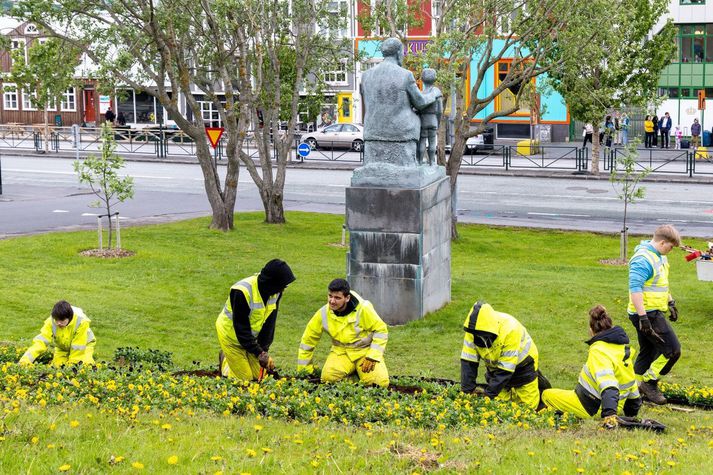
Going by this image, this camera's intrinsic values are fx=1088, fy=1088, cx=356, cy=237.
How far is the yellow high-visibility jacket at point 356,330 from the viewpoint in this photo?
10508 millimetres

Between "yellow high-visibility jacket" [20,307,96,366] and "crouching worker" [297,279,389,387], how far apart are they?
94.6 inches

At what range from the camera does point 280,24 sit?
87.3 ft

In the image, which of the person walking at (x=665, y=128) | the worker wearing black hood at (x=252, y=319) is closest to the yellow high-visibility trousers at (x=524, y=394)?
the worker wearing black hood at (x=252, y=319)

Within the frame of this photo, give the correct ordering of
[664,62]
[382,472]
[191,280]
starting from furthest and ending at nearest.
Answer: [664,62] < [191,280] < [382,472]

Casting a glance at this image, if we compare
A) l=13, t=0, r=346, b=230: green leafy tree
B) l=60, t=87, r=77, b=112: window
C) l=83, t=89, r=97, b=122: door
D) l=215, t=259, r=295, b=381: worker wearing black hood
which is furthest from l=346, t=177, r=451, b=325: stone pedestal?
l=60, t=87, r=77, b=112: window

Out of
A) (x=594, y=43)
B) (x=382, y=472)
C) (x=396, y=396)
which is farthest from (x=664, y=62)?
(x=382, y=472)

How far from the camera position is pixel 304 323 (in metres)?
15.9

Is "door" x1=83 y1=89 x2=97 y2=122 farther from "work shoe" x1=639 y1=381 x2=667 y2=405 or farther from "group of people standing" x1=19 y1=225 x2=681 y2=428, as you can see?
"work shoe" x1=639 y1=381 x2=667 y2=405

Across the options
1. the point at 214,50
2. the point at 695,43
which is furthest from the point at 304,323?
the point at 695,43

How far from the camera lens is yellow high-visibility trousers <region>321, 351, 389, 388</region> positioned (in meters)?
10.6

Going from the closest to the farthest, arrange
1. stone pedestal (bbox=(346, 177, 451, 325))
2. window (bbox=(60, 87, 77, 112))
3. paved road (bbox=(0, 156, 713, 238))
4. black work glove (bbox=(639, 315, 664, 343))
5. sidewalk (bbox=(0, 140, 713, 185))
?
black work glove (bbox=(639, 315, 664, 343))
stone pedestal (bbox=(346, 177, 451, 325))
paved road (bbox=(0, 156, 713, 238))
sidewalk (bbox=(0, 140, 713, 185))
window (bbox=(60, 87, 77, 112))

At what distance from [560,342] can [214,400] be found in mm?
6611

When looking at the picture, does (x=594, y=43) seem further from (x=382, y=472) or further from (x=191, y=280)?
(x=382, y=472)

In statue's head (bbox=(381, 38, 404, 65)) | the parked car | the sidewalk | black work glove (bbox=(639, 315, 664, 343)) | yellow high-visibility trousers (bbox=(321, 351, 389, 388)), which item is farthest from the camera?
the parked car
